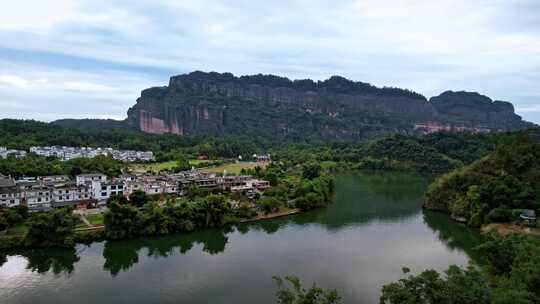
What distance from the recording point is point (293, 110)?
104 metres

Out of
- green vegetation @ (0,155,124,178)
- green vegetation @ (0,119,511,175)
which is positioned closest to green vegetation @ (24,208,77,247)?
green vegetation @ (0,155,124,178)

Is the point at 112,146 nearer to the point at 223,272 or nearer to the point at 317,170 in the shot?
the point at 317,170

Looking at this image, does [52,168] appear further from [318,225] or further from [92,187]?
[318,225]

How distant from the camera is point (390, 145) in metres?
58.7

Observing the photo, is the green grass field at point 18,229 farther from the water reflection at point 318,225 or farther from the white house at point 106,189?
the white house at point 106,189

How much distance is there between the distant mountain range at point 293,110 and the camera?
310 ft

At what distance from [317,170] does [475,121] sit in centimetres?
9698

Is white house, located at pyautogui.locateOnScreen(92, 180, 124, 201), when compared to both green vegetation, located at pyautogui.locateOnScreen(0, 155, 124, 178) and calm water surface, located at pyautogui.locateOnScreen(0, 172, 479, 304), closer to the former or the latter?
green vegetation, located at pyautogui.locateOnScreen(0, 155, 124, 178)

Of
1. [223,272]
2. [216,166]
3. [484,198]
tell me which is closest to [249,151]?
[216,166]

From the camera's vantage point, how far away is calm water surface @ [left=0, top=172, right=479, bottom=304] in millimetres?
13422

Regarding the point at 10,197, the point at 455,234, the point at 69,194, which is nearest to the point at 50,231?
the point at 10,197

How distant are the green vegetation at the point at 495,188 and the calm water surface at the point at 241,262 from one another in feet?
5.19

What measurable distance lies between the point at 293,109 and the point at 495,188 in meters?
83.6

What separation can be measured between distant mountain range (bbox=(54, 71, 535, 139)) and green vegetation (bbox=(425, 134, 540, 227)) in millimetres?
66848
